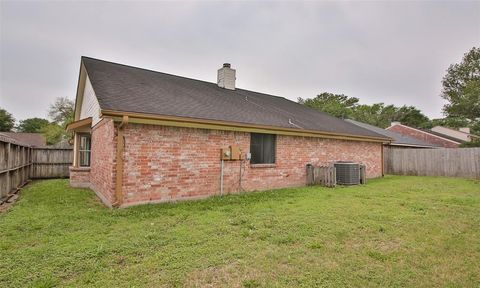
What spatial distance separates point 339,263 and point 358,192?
5.93 meters

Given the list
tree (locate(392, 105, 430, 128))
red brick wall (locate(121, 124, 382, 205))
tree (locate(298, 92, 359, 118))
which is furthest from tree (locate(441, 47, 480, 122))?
red brick wall (locate(121, 124, 382, 205))

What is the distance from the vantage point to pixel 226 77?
13273 mm

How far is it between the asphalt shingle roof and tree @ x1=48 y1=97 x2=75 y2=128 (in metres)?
32.8

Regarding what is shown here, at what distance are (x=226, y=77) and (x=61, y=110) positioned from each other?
3462 centimetres

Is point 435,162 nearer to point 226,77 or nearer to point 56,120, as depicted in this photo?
point 226,77

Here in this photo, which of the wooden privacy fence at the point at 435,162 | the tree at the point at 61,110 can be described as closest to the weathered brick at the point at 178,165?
the wooden privacy fence at the point at 435,162

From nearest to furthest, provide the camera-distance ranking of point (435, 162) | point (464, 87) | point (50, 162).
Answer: point (50, 162) < point (435, 162) < point (464, 87)

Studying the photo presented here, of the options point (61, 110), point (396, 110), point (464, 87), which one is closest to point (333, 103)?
point (396, 110)

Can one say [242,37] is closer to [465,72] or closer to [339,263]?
[339,263]

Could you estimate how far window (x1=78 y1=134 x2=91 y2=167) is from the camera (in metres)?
10.2

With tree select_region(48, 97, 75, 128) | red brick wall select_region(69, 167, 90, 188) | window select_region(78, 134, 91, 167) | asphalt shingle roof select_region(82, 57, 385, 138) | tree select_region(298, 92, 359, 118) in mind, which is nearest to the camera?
asphalt shingle roof select_region(82, 57, 385, 138)

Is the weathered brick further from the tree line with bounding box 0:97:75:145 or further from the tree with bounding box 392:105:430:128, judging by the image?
the tree with bounding box 392:105:430:128

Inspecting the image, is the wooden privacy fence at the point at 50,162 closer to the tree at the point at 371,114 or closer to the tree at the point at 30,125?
the tree at the point at 371,114

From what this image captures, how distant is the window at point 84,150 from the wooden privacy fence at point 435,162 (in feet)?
53.0
